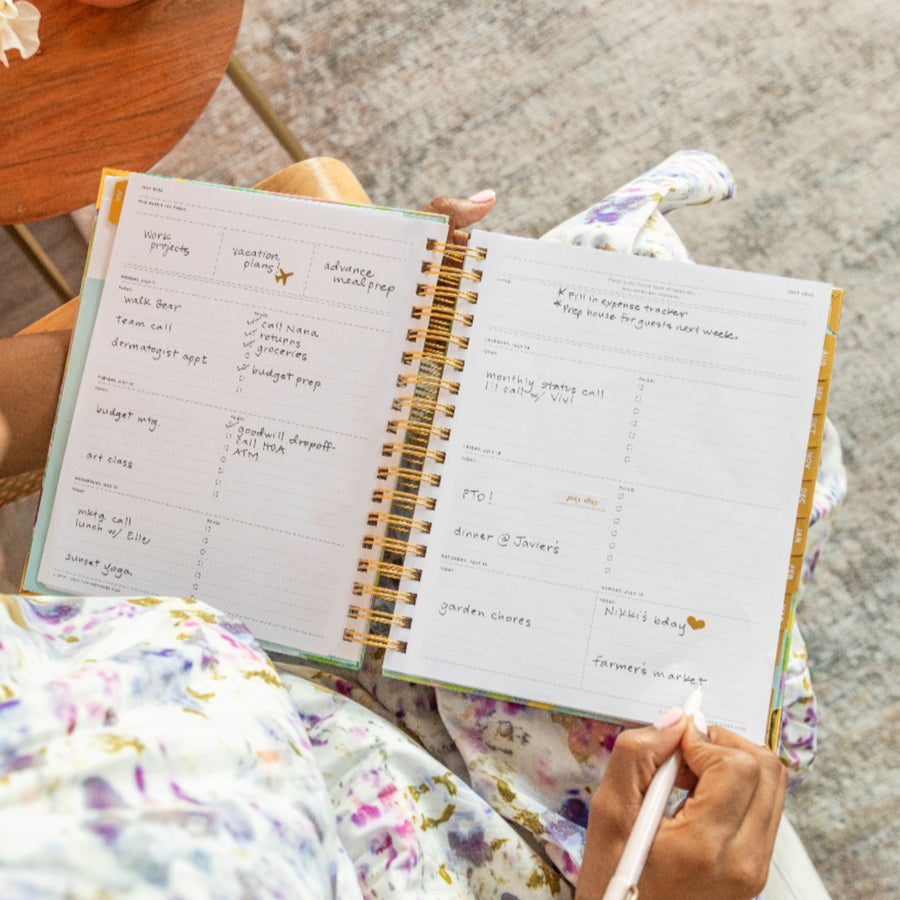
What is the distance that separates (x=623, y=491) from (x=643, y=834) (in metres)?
0.25

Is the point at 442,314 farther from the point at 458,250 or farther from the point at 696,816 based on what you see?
the point at 696,816

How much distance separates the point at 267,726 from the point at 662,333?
A: 42 centimetres

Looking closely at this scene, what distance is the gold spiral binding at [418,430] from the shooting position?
0.67m

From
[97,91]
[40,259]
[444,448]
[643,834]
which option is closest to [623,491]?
[444,448]

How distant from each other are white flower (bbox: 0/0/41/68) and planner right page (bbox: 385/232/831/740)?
0.57 metres

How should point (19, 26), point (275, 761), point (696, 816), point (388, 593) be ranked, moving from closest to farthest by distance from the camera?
point (275, 761), point (696, 816), point (388, 593), point (19, 26)

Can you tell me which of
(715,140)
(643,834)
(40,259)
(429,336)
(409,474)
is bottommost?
(643,834)

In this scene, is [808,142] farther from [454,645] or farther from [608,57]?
[454,645]

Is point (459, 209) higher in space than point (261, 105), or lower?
lower

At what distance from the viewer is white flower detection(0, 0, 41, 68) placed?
78 centimetres

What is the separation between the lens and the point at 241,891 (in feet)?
1.28

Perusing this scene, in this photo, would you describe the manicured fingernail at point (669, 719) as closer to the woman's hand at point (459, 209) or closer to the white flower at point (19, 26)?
the woman's hand at point (459, 209)

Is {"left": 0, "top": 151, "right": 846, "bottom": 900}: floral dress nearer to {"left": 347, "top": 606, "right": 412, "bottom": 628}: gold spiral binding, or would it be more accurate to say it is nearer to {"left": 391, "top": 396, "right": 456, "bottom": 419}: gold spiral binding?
{"left": 347, "top": 606, "right": 412, "bottom": 628}: gold spiral binding

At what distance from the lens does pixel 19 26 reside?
31.8 inches
